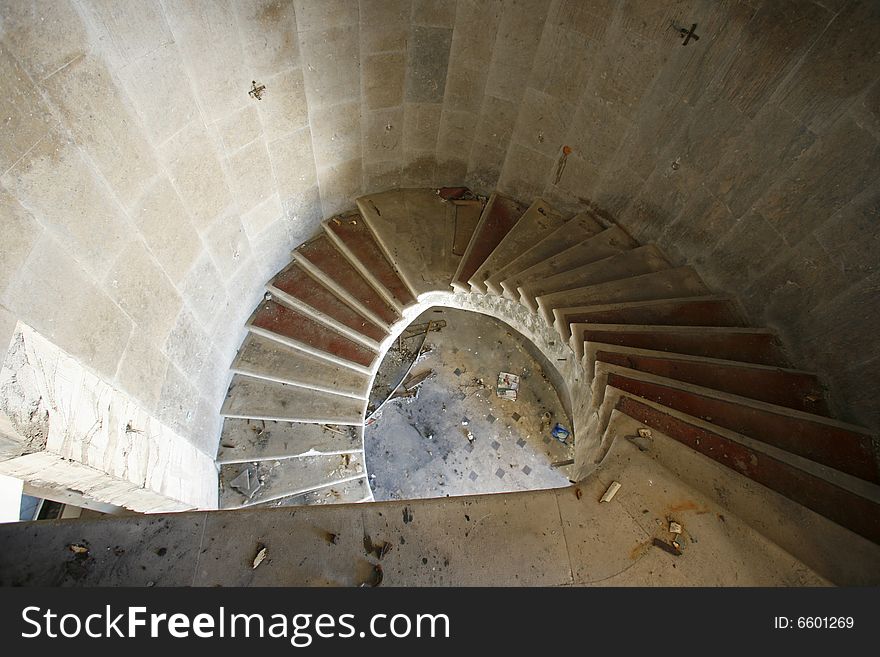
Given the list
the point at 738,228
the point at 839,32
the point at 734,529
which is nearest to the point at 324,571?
the point at 734,529

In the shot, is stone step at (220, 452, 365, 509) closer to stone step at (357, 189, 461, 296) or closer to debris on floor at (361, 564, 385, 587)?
stone step at (357, 189, 461, 296)

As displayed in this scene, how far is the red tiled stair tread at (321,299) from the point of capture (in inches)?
228

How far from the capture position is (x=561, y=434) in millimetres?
6996

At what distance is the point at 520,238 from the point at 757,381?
2697 millimetres

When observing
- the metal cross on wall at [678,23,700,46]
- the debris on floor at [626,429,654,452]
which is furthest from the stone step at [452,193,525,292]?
the debris on floor at [626,429,654,452]

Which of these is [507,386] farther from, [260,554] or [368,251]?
[260,554]

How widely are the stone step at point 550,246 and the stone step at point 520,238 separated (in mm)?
81

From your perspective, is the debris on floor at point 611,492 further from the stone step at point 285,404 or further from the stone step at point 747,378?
the stone step at point 285,404

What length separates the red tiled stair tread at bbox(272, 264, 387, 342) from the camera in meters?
5.79

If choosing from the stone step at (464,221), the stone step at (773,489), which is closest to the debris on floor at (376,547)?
the stone step at (773,489)

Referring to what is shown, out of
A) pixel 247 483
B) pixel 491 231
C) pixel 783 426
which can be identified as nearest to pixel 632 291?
pixel 783 426

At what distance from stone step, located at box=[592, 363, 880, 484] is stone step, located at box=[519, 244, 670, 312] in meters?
1.32

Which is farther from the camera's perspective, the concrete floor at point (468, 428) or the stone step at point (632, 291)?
the concrete floor at point (468, 428)

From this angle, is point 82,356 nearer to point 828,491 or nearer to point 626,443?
point 626,443
